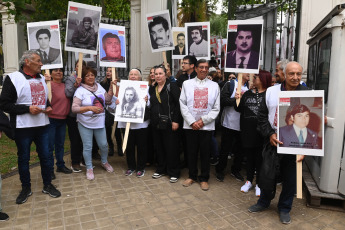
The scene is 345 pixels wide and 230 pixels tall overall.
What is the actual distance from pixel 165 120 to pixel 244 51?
1.82 m

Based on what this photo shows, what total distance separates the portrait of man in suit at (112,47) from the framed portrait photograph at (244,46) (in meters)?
2.15

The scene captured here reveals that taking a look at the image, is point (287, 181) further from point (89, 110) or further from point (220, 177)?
point (89, 110)

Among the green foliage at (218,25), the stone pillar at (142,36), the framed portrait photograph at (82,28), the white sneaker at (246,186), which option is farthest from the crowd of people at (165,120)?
the green foliage at (218,25)

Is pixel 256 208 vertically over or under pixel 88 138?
under

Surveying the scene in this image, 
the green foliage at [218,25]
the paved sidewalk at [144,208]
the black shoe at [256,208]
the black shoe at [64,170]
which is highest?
the green foliage at [218,25]

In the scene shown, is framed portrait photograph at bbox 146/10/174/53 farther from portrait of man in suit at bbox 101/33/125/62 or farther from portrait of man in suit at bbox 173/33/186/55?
portrait of man in suit at bbox 101/33/125/62

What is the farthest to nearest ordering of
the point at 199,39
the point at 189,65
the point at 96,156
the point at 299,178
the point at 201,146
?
1. the point at 96,156
2. the point at 199,39
3. the point at 189,65
4. the point at 201,146
5. the point at 299,178

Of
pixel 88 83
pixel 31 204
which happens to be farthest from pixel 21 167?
pixel 88 83

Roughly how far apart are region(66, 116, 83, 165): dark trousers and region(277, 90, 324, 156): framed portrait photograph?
378cm

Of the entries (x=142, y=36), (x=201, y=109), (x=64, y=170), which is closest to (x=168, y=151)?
(x=201, y=109)

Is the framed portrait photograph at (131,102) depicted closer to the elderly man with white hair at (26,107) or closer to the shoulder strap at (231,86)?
the elderly man with white hair at (26,107)

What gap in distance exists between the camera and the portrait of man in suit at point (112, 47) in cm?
532

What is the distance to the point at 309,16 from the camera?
6133 mm

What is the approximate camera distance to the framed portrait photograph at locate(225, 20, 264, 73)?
14.9 ft
